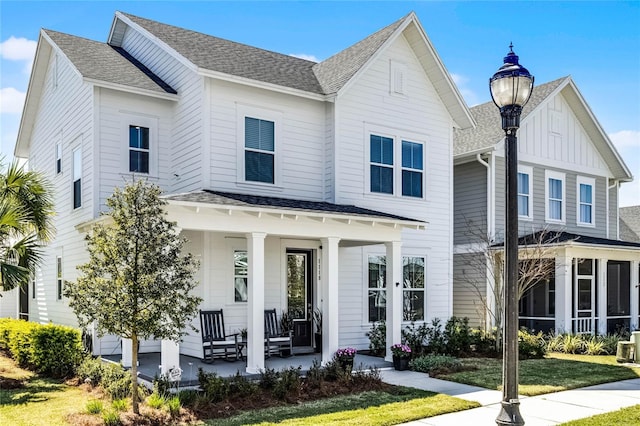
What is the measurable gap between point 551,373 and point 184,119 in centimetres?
1034

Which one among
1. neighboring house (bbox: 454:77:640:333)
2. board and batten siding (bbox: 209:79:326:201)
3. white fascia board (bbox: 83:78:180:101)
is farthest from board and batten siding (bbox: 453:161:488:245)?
white fascia board (bbox: 83:78:180:101)

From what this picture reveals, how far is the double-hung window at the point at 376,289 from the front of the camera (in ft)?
54.0

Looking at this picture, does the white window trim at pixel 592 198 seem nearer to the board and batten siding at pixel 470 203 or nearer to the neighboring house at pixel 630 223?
the board and batten siding at pixel 470 203

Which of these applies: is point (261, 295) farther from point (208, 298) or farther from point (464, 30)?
point (464, 30)

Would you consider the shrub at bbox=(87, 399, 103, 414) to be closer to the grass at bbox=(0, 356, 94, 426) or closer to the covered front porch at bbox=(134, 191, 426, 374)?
the grass at bbox=(0, 356, 94, 426)

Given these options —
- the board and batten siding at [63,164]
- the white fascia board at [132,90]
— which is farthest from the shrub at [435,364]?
the white fascia board at [132,90]

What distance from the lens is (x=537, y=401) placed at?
10406mm

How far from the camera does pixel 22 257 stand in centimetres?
1318

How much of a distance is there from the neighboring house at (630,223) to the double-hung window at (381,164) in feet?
54.4

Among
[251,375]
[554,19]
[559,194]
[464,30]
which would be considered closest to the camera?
[251,375]

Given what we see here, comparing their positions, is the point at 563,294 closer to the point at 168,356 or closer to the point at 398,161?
the point at 398,161

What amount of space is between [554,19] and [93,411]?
11.8m

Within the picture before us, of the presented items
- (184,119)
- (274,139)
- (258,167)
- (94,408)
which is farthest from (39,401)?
(274,139)

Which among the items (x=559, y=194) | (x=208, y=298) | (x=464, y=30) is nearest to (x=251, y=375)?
(x=208, y=298)
